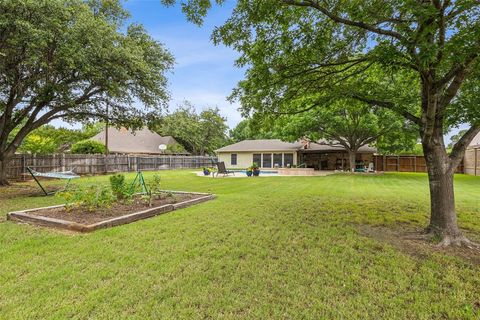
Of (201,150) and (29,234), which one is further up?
(201,150)

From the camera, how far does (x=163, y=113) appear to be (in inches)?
503

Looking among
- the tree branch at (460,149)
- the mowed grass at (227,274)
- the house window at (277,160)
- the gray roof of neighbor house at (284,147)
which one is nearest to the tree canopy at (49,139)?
the gray roof of neighbor house at (284,147)

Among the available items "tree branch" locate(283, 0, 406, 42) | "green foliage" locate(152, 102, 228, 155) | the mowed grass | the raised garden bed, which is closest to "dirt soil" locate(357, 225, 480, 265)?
the mowed grass

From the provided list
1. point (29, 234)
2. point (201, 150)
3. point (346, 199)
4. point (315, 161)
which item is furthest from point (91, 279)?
point (201, 150)

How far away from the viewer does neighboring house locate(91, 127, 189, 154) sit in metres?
29.5

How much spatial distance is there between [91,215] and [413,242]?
6.08m

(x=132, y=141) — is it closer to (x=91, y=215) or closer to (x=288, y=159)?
(x=288, y=159)

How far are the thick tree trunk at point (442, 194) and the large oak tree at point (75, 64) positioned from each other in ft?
30.3

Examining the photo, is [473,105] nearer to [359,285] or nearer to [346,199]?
[359,285]

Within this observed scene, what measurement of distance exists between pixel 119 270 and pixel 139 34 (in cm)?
1094

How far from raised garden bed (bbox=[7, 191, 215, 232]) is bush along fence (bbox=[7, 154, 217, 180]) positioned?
882 cm

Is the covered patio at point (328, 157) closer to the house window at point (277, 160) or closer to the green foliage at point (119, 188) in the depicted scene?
the house window at point (277, 160)

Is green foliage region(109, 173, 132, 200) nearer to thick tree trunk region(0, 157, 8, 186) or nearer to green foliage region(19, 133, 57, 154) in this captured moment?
thick tree trunk region(0, 157, 8, 186)

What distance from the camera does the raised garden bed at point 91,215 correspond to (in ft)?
15.8
